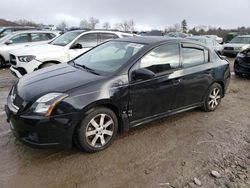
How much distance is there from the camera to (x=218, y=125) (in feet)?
16.2

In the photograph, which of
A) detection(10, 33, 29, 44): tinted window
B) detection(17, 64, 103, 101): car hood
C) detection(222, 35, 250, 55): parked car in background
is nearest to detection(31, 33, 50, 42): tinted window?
detection(10, 33, 29, 44): tinted window

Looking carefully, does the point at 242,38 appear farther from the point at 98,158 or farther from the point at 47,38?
the point at 98,158

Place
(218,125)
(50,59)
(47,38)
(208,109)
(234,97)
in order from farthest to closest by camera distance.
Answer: (47,38)
(50,59)
(234,97)
(208,109)
(218,125)

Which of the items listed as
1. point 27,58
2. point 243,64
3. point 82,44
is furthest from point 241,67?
point 27,58

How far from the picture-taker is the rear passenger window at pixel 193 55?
4.84m

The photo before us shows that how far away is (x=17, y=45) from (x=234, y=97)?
8685mm

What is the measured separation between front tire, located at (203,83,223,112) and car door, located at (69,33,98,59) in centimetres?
430

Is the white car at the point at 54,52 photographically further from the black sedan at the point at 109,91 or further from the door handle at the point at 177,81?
the door handle at the point at 177,81

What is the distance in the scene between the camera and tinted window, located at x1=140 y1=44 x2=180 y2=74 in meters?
4.27

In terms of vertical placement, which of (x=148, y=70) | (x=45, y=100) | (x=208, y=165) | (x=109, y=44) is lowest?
(x=208, y=165)

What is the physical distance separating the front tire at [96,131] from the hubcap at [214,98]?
2.45 metres

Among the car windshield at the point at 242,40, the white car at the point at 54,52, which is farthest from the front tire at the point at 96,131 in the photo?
the car windshield at the point at 242,40

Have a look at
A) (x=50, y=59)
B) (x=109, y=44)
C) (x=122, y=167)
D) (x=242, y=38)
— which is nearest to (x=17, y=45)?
(x=50, y=59)

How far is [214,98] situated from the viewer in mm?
5598
